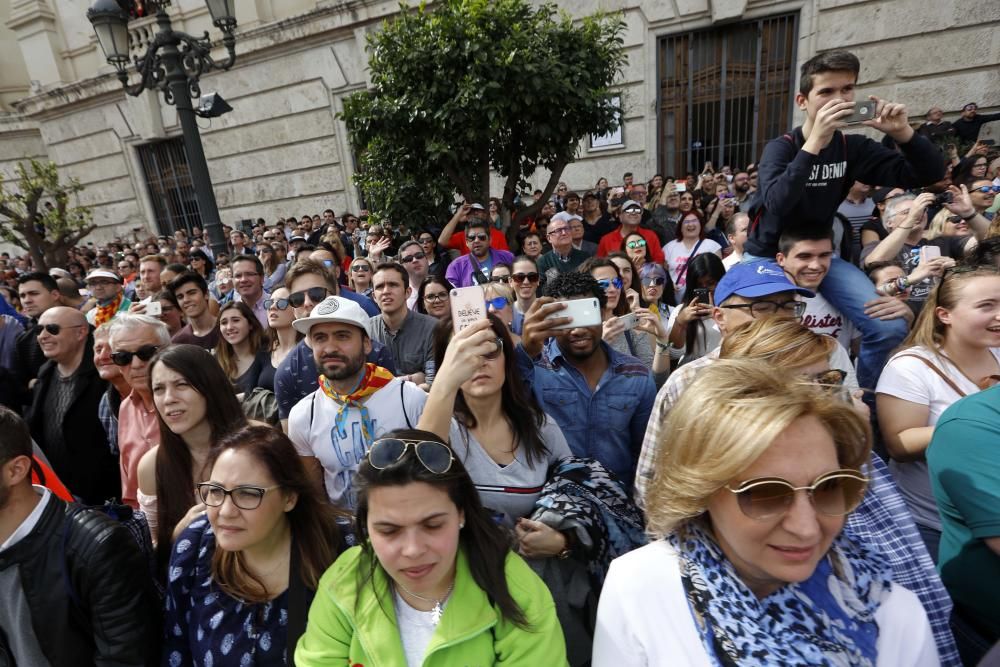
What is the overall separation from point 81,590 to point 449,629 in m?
1.31

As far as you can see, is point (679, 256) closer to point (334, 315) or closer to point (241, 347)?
point (334, 315)

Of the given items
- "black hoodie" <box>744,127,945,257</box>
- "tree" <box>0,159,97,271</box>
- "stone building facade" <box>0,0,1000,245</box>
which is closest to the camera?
"black hoodie" <box>744,127,945,257</box>

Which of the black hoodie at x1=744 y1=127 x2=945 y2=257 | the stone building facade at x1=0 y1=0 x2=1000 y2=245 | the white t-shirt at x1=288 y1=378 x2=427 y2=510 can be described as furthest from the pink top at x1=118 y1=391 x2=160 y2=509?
the stone building facade at x1=0 y1=0 x2=1000 y2=245

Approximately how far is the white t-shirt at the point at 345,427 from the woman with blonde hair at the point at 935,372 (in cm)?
213

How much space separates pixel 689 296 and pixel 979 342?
1.80m

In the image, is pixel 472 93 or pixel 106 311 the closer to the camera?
pixel 472 93

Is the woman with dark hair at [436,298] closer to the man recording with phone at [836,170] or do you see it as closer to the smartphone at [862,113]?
the man recording with phone at [836,170]

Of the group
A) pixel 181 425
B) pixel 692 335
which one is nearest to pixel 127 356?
pixel 181 425

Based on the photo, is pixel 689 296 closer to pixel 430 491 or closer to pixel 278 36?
pixel 430 491

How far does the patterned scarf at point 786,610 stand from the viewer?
3.43 ft

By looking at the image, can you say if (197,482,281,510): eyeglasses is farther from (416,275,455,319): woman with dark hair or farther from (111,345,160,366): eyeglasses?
(416,275,455,319): woman with dark hair

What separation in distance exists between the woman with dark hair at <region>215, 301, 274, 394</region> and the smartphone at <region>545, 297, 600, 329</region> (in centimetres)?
254

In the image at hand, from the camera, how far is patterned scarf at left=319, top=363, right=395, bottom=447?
2395mm

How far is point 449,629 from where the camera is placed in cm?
139
